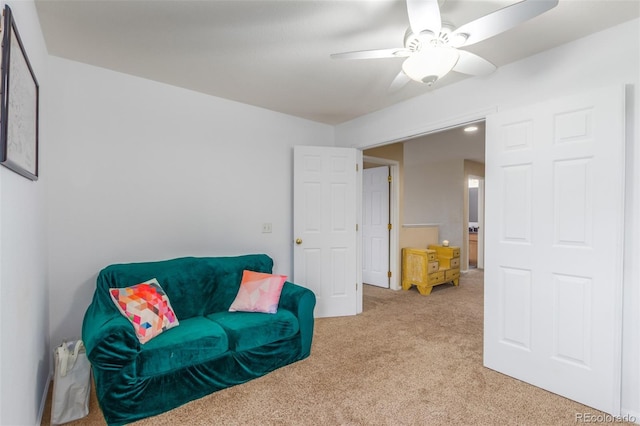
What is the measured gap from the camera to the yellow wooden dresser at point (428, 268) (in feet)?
15.4

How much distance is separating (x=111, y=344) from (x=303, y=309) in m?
1.33

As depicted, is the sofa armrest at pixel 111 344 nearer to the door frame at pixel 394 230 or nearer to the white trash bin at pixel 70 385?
the white trash bin at pixel 70 385

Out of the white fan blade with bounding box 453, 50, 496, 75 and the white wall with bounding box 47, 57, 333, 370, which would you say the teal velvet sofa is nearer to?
the white wall with bounding box 47, 57, 333, 370

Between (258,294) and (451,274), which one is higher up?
(258,294)

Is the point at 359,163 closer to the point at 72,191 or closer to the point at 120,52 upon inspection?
the point at 120,52

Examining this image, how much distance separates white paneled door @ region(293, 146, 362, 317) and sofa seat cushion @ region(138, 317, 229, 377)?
1475 mm

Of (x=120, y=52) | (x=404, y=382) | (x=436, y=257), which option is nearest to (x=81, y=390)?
(x=404, y=382)

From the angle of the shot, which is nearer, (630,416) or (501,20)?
(501,20)

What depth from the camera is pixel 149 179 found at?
281 centimetres

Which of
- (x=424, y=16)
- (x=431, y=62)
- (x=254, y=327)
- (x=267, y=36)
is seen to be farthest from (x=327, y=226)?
(x=424, y=16)

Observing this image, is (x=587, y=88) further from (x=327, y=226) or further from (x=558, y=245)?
(x=327, y=226)

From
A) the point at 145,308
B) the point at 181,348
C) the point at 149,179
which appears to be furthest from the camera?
the point at 149,179

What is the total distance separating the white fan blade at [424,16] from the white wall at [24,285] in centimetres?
166

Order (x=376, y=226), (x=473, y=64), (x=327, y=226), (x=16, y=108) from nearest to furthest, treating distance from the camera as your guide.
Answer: (x=16, y=108) → (x=473, y=64) → (x=327, y=226) → (x=376, y=226)
